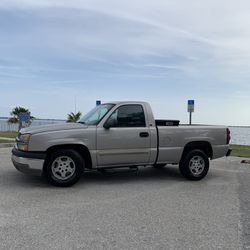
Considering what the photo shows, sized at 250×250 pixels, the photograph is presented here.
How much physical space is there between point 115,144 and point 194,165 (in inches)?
86.1

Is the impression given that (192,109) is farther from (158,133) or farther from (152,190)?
(152,190)

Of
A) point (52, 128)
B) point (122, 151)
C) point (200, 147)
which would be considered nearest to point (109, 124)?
point (122, 151)

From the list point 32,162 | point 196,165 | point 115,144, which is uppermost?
point 115,144

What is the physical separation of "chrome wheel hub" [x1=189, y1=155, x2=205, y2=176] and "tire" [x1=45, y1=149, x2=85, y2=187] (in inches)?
111

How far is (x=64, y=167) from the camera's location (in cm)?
789

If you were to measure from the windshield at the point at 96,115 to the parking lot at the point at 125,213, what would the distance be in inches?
54.2

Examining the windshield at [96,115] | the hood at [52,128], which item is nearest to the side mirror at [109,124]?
the windshield at [96,115]

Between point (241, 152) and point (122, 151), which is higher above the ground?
point (122, 151)

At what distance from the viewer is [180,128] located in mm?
9070

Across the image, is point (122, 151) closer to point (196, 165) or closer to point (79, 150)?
point (79, 150)

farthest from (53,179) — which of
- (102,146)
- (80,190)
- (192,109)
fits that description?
(192,109)

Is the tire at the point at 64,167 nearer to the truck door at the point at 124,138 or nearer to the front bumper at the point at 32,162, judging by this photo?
the front bumper at the point at 32,162

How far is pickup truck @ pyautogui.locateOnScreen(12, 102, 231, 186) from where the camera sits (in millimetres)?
7754

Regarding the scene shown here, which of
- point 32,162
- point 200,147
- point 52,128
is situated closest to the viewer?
point 32,162
